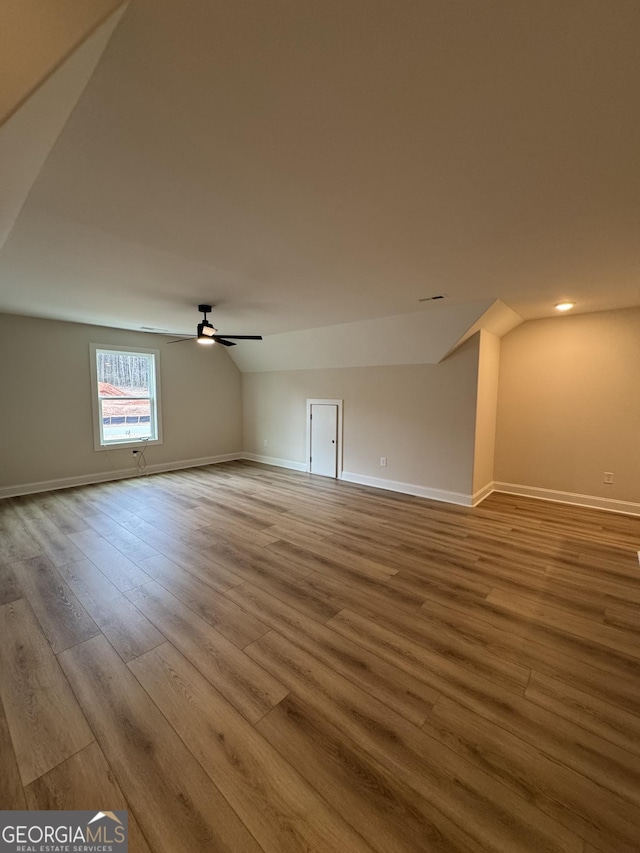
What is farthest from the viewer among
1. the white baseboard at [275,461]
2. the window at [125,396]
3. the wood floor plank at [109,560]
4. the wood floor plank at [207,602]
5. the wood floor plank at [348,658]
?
the white baseboard at [275,461]

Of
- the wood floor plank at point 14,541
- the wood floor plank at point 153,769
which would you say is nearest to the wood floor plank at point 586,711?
the wood floor plank at point 153,769

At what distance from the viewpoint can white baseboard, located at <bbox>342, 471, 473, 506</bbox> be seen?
15.2 feet

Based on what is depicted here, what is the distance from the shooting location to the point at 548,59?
108cm

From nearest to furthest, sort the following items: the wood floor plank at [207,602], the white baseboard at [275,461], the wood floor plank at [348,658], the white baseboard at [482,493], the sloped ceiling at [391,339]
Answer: the wood floor plank at [348,658] → the wood floor plank at [207,602] → the sloped ceiling at [391,339] → the white baseboard at [482,493] → the white baseboard at [275,461]

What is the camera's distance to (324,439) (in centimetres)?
618

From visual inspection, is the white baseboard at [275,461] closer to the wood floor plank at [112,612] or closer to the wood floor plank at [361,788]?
the wood floor plank at [112,612]

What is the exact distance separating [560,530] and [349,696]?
133 inches

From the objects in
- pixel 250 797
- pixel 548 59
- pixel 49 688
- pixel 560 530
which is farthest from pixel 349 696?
pixel 560 530

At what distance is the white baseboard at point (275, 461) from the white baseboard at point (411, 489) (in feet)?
3.76

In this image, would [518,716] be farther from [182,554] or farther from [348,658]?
[182,554]

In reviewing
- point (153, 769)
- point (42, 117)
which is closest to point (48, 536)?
point (153, 769)

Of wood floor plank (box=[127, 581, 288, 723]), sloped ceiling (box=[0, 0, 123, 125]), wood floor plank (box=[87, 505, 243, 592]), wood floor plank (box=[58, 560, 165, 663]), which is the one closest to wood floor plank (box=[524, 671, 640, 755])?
wood floor plank (box=[127, 581, 288, 723])

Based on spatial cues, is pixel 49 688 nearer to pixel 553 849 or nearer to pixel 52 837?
pixel 52 837

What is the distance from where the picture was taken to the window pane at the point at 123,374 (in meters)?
5.67
